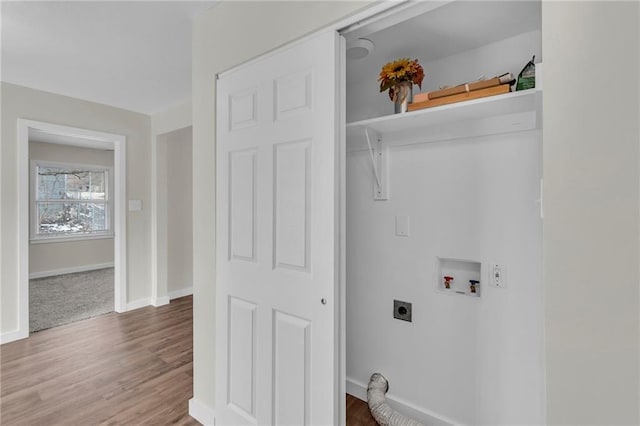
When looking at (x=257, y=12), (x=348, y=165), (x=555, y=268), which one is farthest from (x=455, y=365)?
(x=257, y=12)

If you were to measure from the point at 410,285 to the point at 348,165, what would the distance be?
91cm

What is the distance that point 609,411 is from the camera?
30.2 inches

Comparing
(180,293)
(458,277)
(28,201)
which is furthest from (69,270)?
(458,277)

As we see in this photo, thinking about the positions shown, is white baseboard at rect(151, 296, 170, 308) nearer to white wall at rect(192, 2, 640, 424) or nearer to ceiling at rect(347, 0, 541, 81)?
ceiling at rect(347, 0, 541, 81)

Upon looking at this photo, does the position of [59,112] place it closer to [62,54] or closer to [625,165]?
[62,54]

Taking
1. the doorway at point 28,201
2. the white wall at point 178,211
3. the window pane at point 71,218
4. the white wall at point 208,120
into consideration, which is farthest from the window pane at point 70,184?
the white wall at point 208,120

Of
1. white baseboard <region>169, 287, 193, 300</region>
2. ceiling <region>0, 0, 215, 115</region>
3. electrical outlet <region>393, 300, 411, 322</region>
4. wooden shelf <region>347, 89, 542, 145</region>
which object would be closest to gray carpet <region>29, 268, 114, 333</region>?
white baseboard <region>169, 287, 193, 300</region>

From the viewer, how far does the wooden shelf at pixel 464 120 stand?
132 cm

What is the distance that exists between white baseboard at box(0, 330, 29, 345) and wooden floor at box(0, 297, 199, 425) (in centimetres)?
6

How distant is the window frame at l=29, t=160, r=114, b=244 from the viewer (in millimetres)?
5461

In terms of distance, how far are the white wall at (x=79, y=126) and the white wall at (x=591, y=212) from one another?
415cm

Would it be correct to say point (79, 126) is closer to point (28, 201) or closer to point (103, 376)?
point (28, 201)

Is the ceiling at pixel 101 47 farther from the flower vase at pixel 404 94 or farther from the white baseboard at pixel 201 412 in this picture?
the white baseboard at pixel 201 412

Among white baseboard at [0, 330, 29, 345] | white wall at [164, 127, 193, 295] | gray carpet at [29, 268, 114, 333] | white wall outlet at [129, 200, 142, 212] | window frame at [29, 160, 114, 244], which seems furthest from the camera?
window frame at [29, 160, 114, 244]
